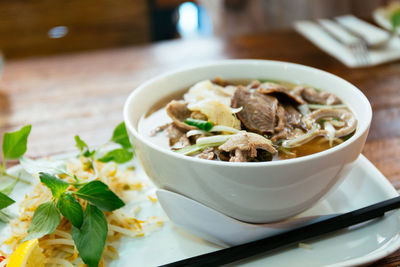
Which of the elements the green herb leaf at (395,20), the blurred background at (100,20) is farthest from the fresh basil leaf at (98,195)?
the blurred background at (100,20)

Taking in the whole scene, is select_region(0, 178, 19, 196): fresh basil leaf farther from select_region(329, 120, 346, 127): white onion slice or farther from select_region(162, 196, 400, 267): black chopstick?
select_region(329, 120, 346, 127): white onion slice

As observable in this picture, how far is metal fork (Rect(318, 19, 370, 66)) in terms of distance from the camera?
7.09 feet

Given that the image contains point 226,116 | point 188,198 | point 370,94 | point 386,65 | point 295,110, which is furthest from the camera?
point 386,65

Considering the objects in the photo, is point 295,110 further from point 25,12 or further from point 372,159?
point 25,12

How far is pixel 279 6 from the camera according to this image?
14.2 feet

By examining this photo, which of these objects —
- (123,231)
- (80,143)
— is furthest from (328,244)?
(80,143)

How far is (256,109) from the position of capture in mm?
1067

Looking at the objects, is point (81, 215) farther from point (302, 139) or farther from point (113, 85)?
point (113, 85)

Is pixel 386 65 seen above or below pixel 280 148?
below

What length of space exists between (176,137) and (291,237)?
38 centimetres

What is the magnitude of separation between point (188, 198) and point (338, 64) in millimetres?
1494

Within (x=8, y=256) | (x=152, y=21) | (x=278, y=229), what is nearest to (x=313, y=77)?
(x=278, y=229)

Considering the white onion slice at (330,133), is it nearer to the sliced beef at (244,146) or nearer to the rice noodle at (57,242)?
the sliced beef at (244,146)

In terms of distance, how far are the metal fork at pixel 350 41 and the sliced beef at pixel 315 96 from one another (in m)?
1.03
